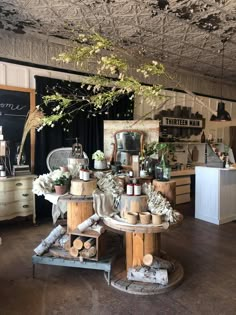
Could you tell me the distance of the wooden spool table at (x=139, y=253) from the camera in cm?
229

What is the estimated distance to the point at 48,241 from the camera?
9.27ft

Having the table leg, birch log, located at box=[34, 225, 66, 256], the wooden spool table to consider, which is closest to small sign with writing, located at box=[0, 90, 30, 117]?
birch log, located at box=[34, 225, 66, 256]

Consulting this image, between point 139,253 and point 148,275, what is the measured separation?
0.68 ft

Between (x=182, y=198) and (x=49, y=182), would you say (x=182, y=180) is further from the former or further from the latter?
(x=49, y=182)

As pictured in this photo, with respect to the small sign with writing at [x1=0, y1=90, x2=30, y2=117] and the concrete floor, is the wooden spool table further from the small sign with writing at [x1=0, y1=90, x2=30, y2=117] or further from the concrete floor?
the small sign with writing at [x1=0, y1=90, x2=30, y2=117]

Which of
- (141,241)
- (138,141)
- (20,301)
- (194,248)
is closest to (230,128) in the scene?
(138,141)

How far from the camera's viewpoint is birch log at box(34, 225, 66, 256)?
2734 millimetres

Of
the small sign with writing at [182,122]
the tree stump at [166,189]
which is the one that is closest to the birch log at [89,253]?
the tree stump at [166,189]

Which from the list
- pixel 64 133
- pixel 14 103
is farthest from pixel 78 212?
pixel 14 103

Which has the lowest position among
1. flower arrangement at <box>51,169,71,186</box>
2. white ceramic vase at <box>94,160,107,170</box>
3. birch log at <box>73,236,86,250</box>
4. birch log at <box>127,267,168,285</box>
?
birch log at <box>127,267,168,285</box>

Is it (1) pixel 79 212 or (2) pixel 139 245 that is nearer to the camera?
(2) pixel 139 245

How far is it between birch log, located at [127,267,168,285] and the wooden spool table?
0.03 metres

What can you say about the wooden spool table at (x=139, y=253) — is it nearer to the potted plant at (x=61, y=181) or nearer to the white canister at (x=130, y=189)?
the white canister at (x=130, y=189)

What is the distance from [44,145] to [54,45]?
1.75 meters
